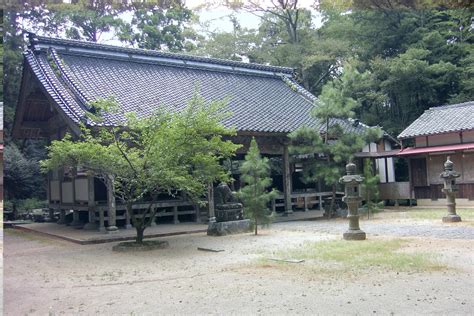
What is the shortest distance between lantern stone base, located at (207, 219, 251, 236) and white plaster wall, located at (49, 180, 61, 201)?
20.4 ft

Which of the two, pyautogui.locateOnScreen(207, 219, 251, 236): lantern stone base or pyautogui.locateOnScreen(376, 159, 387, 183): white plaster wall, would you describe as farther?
pyautogui.locateOnScreen(376, 159, 387, 183): white plaster wall

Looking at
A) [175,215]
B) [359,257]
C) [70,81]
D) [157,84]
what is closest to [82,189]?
[175,215]

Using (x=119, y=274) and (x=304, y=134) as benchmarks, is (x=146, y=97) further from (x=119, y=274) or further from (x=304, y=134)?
(x=119, y=274)

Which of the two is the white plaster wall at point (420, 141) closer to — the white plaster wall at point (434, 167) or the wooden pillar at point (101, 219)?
the white plaster wall at point (434, 167)

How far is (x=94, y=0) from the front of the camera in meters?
3.82

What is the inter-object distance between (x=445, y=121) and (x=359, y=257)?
14.0m

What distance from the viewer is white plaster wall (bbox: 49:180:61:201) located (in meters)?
15.0

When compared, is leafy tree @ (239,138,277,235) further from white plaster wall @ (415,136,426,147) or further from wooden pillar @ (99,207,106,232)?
white plaster wall @ (415,136,426,147)

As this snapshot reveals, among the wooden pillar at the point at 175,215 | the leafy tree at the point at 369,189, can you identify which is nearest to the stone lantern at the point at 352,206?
the leafy tree at the point at 369,189

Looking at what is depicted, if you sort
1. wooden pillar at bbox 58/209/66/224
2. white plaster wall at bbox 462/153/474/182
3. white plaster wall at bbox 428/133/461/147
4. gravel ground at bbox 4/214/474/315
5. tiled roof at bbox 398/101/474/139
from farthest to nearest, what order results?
white plaster wall at bbox 428/133/461/147 < tiled roof at bbox 398/101/474/139 < white plaster wall at bbox 462/153/474/182 < wooden pillar at bbox 58/209/66/224 < gravel ground at bbox 4/214/474/315

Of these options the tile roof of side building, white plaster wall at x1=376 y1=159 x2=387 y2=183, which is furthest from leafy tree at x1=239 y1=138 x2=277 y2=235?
white plaster wall at x1=376 y1=159 x2=387 y2=183

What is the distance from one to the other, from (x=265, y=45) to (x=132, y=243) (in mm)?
20342

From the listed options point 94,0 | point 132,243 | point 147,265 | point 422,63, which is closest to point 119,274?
point 147,265

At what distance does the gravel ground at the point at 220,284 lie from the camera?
15.2ft
